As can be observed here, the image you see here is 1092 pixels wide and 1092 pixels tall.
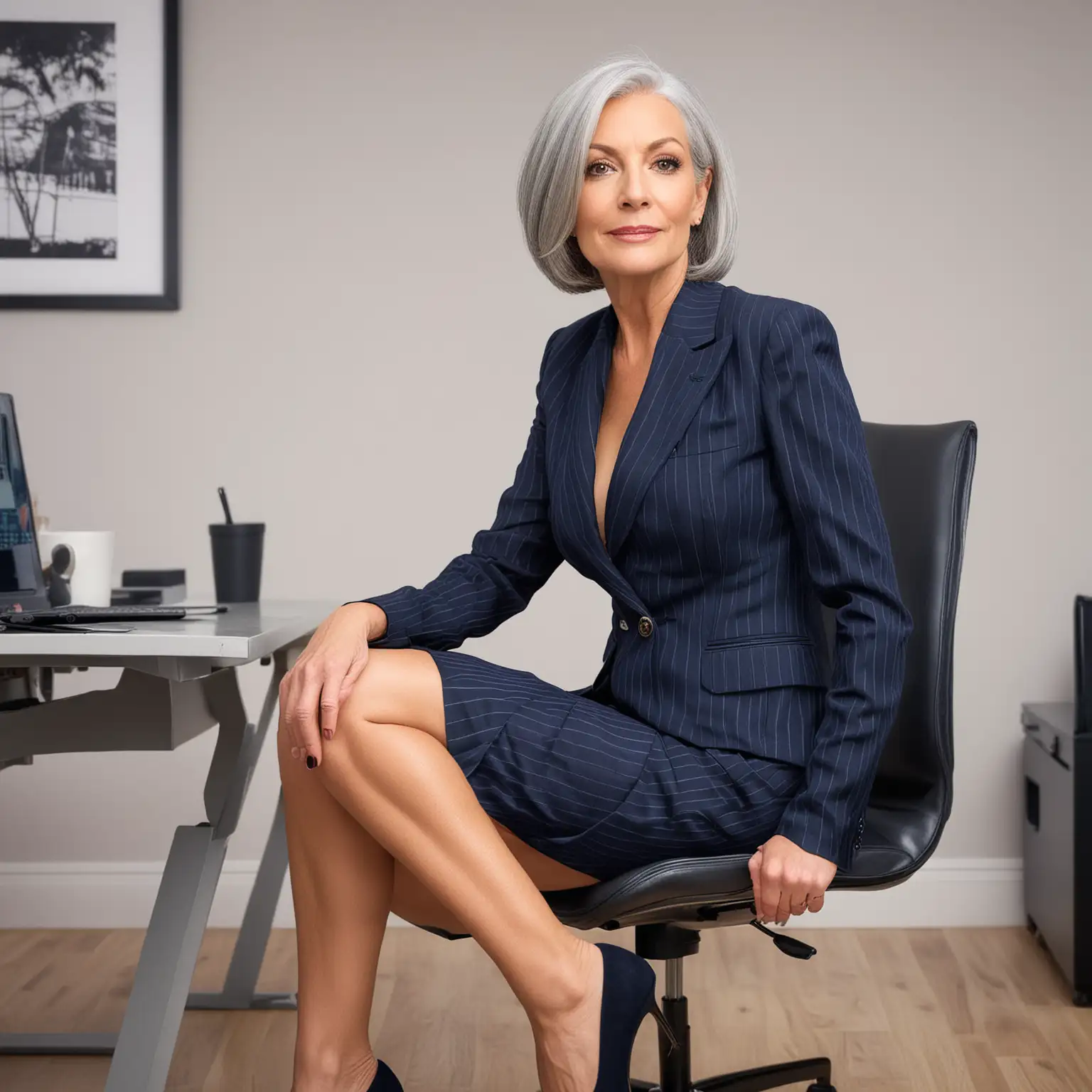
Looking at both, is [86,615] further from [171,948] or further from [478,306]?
[478,306]

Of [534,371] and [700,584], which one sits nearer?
[700,584]

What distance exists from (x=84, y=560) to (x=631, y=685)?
82 centimetres

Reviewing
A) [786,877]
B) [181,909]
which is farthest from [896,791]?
[181,909]

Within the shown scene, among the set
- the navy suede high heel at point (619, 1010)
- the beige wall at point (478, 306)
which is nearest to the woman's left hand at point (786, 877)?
the navy suede high heel at point (619, 1010)

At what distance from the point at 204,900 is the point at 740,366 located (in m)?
0.87

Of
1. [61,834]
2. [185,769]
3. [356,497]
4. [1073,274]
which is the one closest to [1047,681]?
[1073,274]

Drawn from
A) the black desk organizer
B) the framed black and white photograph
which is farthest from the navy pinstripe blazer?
the framed black and white photograph

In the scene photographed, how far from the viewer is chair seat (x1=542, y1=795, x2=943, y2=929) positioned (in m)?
1.25

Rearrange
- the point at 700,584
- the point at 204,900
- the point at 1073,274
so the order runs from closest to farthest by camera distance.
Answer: the point at 700,584, the point at 204,900, the point at 1073,274

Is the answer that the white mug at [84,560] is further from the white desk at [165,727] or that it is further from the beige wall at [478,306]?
the beige wall at [478,306]

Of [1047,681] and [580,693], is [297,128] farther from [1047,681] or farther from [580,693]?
[1047,681]

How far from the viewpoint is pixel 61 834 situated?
2734 mm

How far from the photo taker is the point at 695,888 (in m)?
1.25

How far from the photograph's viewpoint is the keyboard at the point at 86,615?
1397 mm
